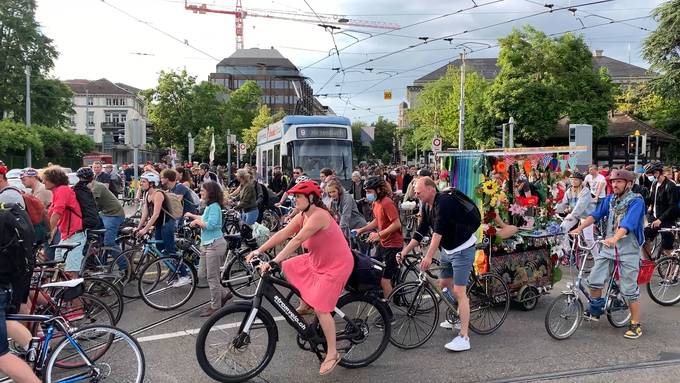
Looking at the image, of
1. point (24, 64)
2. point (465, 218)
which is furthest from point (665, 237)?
point (24, 64)

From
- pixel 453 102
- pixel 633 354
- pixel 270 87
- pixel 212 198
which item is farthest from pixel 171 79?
pixel 270 87

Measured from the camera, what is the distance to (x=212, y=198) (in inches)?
279

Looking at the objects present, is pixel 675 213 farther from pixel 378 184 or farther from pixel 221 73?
pixel 221 73

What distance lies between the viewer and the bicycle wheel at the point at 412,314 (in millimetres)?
5559

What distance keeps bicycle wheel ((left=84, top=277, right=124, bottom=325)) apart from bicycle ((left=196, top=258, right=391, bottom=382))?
1.65 meters

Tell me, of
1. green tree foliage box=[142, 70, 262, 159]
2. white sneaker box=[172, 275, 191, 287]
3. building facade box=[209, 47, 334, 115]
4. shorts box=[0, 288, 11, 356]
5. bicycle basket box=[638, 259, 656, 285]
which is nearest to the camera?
shorts box=[0, 288, 11, 356]

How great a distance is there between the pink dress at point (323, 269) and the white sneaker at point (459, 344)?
143 centimetres

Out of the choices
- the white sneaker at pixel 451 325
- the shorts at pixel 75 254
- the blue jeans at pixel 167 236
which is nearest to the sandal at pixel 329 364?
the white sneaker at pixel 451 325

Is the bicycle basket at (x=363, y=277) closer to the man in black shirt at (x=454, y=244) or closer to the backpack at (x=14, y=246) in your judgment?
the man in black shirt at (x=454, y=244)

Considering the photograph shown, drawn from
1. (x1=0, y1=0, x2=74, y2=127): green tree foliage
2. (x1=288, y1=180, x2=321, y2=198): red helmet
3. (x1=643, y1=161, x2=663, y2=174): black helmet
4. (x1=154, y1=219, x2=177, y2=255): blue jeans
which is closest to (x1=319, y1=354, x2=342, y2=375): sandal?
(x1=288, y1=180, x2=321, y2=198): red helmet

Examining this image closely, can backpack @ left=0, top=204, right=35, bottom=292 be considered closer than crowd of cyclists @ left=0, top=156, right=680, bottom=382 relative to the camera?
Yes

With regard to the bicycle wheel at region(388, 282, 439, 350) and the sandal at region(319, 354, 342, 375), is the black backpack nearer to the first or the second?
the sandal at region(319, 354, 342, 375)

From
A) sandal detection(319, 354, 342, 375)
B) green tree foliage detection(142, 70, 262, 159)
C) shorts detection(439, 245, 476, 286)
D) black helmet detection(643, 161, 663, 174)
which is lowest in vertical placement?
sandal detection(319, 354, 342, 375)

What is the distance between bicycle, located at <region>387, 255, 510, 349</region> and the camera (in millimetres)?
5590
